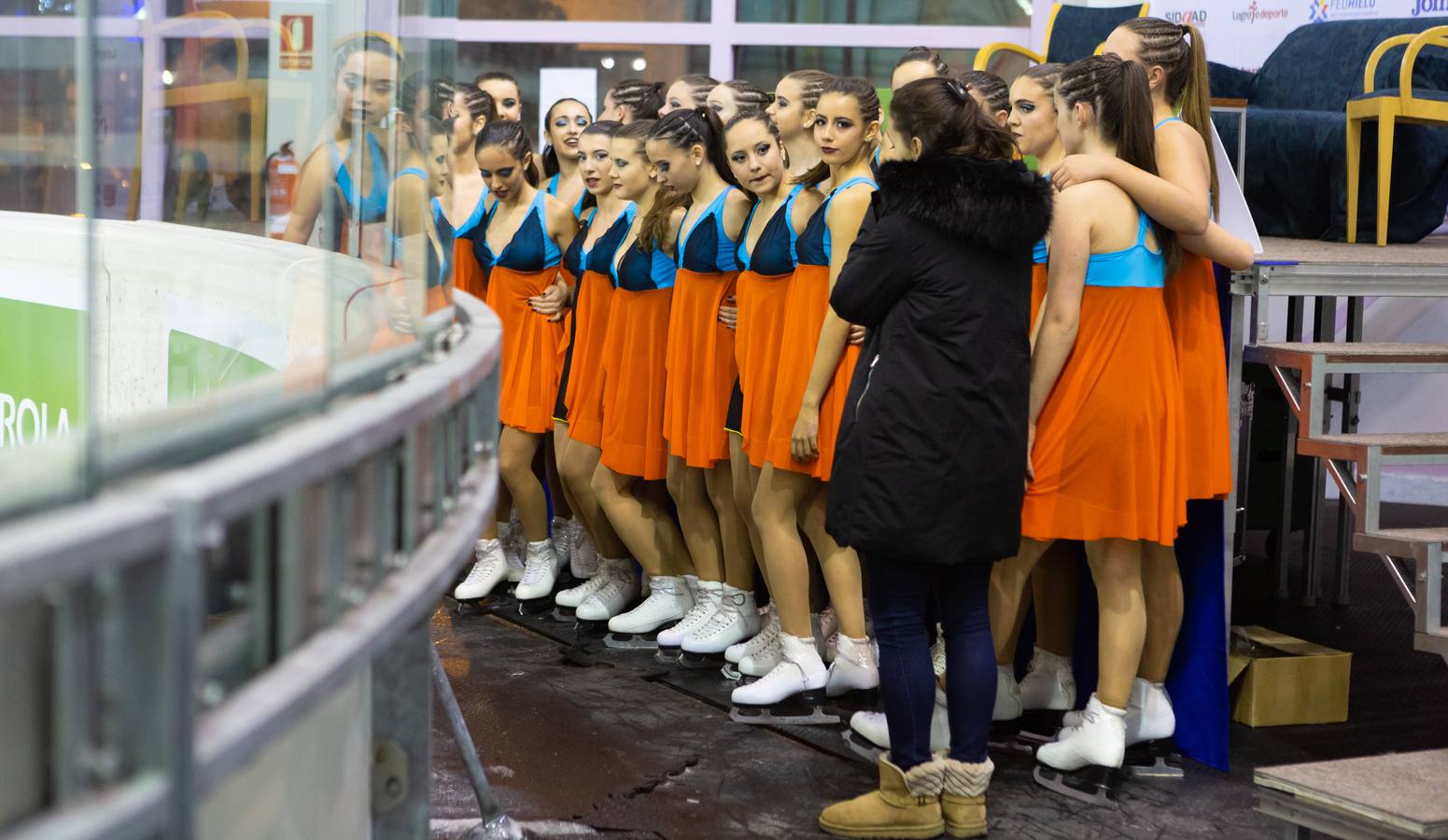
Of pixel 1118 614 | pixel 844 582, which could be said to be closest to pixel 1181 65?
pixel 1118 614

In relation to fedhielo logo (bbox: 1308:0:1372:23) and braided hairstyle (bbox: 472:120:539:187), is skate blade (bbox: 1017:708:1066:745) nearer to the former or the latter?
braided hairstyle (bbox: 472:120:539:187)

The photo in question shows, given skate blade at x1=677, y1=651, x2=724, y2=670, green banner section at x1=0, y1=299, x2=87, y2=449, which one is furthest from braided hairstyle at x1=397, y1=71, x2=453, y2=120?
skate blade at x1=677, y1=651, x2=724, y2=670

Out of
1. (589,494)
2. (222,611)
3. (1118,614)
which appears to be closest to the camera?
(222,611)

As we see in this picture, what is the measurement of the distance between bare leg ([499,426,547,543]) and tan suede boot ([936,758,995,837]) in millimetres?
2550

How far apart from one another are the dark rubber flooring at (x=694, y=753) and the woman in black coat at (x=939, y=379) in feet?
1.59

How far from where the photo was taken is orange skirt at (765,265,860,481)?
395 centimetres

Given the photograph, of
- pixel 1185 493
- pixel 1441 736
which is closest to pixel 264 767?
pixel 1185 493

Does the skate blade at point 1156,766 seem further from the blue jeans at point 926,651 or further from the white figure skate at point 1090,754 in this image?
the blue jeans at point 926,651

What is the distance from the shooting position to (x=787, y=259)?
162 inches

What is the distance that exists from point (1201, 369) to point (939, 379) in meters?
0.99

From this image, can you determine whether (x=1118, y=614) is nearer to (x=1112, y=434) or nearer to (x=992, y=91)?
(x=1112, y=434)

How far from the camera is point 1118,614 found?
3574 mm

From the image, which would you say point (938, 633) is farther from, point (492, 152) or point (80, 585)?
point (80, 585)

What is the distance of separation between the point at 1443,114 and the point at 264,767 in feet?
17.4
